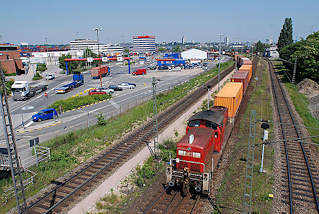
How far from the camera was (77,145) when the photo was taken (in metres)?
23.8

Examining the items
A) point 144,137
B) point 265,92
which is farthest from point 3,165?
point 265,92

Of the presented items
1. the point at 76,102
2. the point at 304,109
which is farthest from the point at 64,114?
the point at 304,109

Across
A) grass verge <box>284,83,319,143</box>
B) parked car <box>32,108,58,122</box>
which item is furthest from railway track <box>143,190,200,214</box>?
parked car <box>32,108,58,122</box>

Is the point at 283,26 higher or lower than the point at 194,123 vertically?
higher

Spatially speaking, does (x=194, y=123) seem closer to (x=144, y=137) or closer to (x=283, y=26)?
(x=144, y=137)

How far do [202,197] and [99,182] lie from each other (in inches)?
297

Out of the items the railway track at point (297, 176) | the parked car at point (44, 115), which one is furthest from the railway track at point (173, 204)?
the parked car at point (44, 115)

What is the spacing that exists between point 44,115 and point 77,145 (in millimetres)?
14892

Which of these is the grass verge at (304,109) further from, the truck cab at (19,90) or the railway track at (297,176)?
the truck cab at (19,90)

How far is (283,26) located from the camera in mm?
101688

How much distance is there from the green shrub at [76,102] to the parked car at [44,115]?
288 centimetres

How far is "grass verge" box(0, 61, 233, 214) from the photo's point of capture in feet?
58.1

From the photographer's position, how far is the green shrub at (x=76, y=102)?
1591 inches

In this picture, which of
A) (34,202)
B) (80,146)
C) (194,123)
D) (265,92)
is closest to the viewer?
(34,202)
